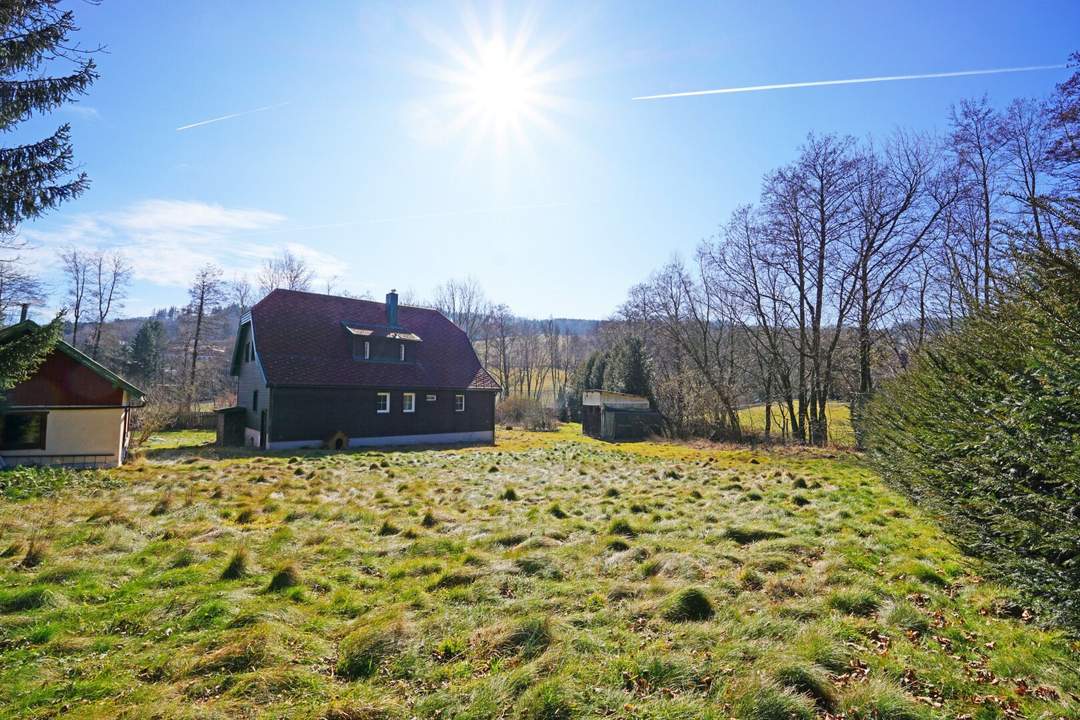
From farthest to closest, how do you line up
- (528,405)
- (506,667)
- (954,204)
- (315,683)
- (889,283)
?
1. (528,405)
2. (889,283)
3. (954,204)
4. (506,667)
5. (315,683)

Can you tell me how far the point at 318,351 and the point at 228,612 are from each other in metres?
21.2

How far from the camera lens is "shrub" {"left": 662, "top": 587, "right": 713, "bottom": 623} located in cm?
511

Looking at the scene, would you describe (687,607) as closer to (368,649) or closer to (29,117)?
(368,649)

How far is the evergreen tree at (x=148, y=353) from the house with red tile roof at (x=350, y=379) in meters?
30.3

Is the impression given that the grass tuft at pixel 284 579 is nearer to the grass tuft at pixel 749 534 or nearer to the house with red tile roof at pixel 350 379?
the grass tuft at pixel 749 534

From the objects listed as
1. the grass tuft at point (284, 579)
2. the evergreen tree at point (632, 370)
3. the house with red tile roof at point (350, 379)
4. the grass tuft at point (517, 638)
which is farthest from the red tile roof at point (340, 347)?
the grass tuft at point (517, 638)

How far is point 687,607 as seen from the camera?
205 inches

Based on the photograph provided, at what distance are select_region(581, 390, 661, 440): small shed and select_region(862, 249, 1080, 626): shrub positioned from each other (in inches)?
1039

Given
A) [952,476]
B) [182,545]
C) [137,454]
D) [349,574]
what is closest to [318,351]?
[137,454]

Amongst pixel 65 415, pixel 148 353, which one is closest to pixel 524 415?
pixel 65 415

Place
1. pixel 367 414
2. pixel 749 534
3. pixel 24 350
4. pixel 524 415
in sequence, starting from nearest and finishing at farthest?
pixel 749 534 < pixel 24 350 < pixel 367 414 < pixel 524 415

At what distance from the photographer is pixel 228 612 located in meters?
5.00

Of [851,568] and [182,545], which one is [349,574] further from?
[851,568]

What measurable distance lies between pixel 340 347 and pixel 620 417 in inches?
724
